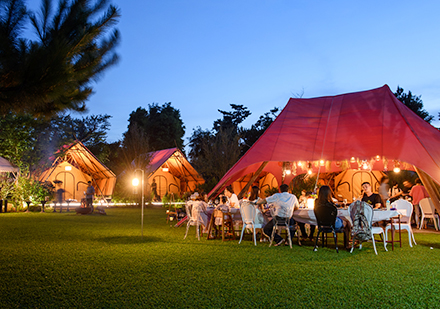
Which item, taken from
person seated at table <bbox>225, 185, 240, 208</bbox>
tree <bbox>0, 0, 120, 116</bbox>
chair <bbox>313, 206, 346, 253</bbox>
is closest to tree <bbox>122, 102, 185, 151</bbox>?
person seated at table <bbox>225, 185, 240, 208</bbox>

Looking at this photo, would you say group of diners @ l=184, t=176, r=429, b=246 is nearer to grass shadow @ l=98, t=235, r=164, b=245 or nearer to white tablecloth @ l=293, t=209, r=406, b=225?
white tablecloth @ l=293, t=209, r=406, b=225

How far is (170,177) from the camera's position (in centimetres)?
2822

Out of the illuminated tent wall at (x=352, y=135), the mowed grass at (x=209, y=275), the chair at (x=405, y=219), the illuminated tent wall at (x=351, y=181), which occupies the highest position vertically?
the illuminated tent wall at (x=352, y=135)

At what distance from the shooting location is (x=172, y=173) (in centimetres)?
2817

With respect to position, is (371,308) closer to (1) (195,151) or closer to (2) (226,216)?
(2) (226,216)

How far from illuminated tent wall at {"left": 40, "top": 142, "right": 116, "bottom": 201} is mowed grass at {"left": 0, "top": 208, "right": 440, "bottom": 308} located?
16.4 metres

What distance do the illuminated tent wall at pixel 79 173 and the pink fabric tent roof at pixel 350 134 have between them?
49.3 feet

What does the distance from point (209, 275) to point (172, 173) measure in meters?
23.3

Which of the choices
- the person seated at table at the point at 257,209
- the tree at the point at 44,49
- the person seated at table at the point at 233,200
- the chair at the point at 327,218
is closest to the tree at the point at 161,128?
the person seated at table at the point at 233,200

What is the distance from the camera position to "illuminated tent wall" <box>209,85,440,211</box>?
8547 millimetres

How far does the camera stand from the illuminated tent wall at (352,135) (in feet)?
28.0

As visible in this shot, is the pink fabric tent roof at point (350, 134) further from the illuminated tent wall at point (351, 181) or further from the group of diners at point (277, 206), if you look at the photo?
the illuminated tent wall at point (351, 181)

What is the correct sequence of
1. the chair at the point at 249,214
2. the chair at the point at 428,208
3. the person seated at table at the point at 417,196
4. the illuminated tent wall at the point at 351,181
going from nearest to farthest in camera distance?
1. the chair at the point at 249,214
2. the chair at the point at 428,208
3. the person seated at table at the point at 417,196
4. the illuminated tent wall at the point at 351,181

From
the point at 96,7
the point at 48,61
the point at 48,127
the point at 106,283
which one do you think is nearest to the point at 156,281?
the point at 106,283
